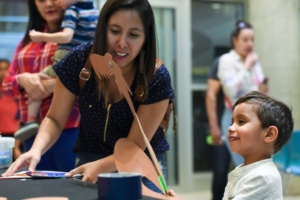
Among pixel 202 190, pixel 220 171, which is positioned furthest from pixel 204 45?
pixel 220 171

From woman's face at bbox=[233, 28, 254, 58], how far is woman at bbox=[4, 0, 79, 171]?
171cm

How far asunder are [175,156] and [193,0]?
1.71 meters

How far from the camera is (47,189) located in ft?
4.02

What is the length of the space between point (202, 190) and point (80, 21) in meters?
3.40

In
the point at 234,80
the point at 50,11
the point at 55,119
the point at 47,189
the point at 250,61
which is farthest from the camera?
A: the point at 250,61

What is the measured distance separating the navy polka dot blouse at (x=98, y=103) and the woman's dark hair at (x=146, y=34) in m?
0.04

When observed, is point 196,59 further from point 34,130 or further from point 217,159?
point 34,130

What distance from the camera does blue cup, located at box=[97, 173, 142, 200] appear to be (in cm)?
101

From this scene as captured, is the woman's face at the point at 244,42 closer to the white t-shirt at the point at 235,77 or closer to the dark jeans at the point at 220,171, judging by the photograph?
the white t-shirt at the point at 235,77

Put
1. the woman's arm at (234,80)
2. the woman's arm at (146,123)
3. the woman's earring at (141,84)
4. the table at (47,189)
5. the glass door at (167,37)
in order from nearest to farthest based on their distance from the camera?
the table at (47,189), the woman's arm at (146,123), the woman's earring at (141,84), the woman's arm at (234,80), the glass door at (167,37)

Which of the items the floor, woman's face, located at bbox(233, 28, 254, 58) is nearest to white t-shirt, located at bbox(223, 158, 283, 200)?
woman's face, located at bbox(233, 28, 254, 58)

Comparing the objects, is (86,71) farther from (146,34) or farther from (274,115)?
(274,115)

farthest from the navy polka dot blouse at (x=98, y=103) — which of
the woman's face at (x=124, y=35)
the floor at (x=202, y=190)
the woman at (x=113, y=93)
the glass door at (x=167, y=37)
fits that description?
the glass door at (x=167, y=37)

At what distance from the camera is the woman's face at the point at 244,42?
350cm
